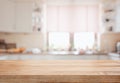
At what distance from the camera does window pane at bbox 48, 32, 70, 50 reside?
469cm

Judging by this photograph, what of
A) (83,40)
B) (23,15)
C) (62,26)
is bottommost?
(83,40)

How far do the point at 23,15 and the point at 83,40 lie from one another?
69.2 inches

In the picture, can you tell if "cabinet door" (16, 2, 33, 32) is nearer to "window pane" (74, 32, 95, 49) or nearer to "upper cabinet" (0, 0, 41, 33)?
"upper cabinet" (0, 0, 41, 33)

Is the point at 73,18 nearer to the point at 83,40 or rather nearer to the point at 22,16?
the point at 83,40

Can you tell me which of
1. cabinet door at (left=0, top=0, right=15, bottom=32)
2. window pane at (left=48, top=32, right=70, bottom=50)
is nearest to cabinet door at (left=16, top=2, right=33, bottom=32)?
cabinet door at (left=0, top=0, right=15, bottom=32)

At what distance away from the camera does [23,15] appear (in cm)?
421

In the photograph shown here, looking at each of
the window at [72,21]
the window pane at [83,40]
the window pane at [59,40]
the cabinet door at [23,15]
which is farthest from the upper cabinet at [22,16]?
the window pane at [83,40]

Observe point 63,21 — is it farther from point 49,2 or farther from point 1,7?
point 1,7

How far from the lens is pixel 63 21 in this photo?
15.2ft

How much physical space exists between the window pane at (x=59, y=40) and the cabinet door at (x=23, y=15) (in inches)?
32.2

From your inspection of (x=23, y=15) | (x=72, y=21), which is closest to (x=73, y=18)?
(x=72, y=21)

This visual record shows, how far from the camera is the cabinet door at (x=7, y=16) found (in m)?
3.86

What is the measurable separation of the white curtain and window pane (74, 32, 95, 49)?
0.18 m

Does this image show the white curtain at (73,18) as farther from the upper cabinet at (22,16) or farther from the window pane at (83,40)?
the upper cabinet at (22,16)
